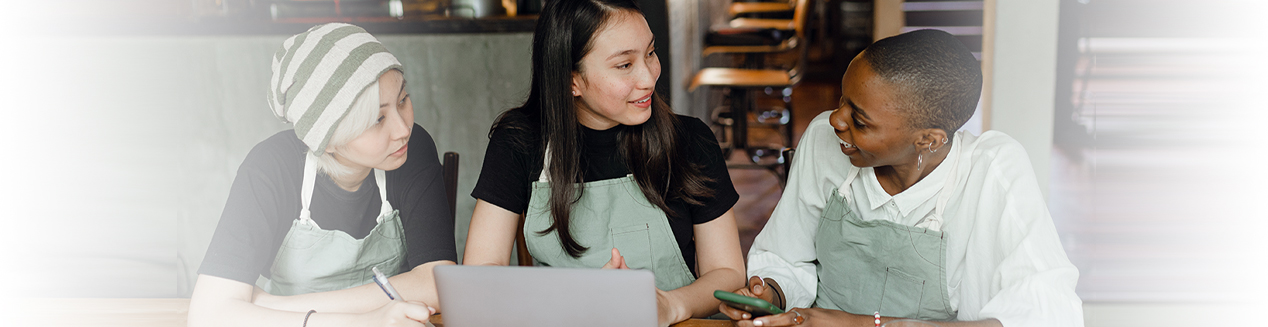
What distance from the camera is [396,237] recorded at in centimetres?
135

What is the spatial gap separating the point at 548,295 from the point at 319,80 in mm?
487

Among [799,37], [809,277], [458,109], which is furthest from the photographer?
[799,37]

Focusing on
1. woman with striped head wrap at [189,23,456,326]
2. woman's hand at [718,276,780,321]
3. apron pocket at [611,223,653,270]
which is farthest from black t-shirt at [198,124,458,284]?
woman's hand at [718,276,780,321]

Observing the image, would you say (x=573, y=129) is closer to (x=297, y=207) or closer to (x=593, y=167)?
(x=593, y=167)

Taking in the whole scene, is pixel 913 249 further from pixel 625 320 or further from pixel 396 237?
pixel 396 237

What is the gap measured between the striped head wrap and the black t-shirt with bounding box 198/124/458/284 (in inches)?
4.3

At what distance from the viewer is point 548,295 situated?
3.32ft

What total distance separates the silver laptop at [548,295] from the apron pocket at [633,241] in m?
0.44

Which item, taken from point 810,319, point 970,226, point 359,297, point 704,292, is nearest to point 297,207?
point 359,297

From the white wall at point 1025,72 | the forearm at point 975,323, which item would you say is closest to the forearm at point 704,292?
the forearm at point 975,323

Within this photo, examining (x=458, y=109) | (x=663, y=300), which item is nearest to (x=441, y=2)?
(x=458, y=109)

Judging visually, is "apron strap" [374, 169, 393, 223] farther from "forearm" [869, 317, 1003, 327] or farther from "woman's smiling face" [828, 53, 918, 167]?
"forearm" [869, 317, 1003, 327]

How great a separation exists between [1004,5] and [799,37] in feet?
7.39

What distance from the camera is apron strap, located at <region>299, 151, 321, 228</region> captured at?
1245 millimetres
